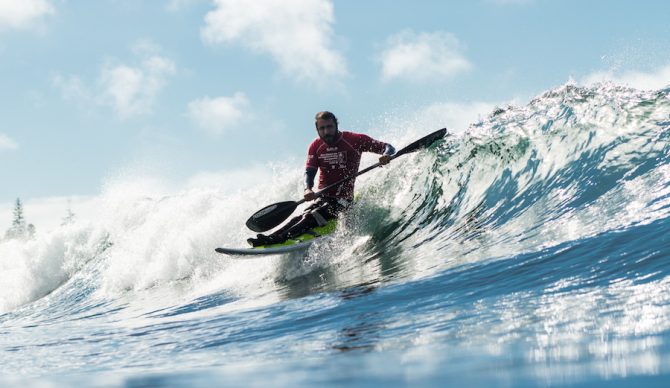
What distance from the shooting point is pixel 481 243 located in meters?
6.59

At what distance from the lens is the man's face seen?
8.28m

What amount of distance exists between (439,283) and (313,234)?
3.30 m

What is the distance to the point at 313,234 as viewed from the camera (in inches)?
320

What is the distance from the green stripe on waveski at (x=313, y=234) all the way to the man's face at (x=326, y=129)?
1194 millimetres

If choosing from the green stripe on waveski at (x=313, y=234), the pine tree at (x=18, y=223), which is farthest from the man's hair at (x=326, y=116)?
the pine tree at (x=18, y=223)

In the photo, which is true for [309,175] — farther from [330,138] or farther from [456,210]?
[456,210]

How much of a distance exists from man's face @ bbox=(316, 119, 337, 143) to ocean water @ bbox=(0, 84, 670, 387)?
1.25 meters

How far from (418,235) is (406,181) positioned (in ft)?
6.91

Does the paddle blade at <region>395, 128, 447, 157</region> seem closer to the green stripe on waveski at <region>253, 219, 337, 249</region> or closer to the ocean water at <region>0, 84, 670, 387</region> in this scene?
the ocean water at <region>0, 84, 670, 387</region>

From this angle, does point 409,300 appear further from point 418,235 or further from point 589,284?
point 418,235

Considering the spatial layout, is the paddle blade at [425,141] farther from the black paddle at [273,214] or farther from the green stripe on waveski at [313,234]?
the green stripe on waveski at [313,234]

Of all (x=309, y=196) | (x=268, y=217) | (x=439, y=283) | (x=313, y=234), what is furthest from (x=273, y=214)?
(x=439, y=283)

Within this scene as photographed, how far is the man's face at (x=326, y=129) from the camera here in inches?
326

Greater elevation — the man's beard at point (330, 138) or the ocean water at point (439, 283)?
the man's beard at point (330, 138)
